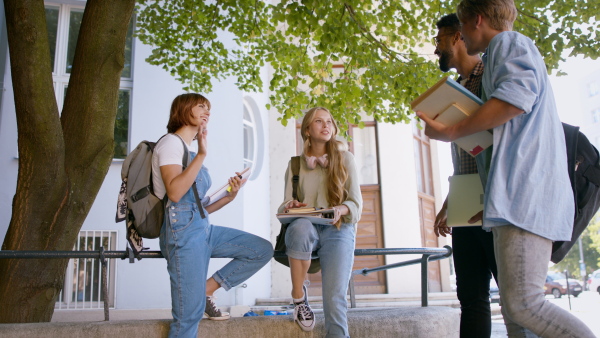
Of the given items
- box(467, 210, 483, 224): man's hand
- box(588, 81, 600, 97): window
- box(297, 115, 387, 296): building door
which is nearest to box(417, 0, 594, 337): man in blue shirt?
box(467, 210, 483, 224): man's hand

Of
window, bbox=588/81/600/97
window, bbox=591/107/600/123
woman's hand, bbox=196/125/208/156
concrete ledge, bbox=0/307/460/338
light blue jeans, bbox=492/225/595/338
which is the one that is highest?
window, bbox=588/81/600/97

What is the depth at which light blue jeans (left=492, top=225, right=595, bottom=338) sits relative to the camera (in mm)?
2316

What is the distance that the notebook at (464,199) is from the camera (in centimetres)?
307

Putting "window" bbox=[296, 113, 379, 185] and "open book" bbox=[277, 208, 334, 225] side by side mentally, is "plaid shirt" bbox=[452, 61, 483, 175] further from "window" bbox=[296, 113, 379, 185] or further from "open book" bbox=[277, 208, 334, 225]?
"window" bbox=[296, 113, 379, 185]

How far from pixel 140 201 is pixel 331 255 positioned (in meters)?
1.38

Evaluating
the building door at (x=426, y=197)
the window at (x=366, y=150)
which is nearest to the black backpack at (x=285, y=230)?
the window at (x=366, y=150)

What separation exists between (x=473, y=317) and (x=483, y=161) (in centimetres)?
99

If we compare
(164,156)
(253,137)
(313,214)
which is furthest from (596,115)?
(164,156)

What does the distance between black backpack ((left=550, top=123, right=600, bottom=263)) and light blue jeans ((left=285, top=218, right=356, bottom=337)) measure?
Answer: 1.60 metres

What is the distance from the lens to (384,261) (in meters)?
12.5

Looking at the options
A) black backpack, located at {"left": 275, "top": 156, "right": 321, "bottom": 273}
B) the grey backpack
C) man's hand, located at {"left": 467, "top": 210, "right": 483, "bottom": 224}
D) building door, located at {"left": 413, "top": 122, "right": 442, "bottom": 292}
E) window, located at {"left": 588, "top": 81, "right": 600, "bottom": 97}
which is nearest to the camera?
man's hand, located at {"left": 467, "top": 210, "right": 483, "bottom": 224}

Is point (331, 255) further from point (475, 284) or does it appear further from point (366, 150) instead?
point (366, 150)

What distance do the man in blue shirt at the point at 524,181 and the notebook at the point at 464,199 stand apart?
50cm

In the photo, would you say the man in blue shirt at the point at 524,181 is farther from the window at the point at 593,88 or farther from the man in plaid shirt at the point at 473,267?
the window at the point at 593,88
